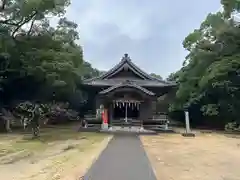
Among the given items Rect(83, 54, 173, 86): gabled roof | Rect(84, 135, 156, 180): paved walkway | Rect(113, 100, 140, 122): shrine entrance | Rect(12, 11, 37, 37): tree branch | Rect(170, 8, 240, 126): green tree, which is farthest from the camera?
Rect(83, 54, 173, 86): gabled roof

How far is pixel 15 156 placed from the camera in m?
12.6

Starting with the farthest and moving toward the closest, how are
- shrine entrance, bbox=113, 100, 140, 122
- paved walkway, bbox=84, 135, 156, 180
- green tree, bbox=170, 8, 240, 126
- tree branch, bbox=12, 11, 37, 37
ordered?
shrine entrance, bbox=113, 100, 140, 122 → green tree, bbox=170, 8, 240, 126 → tree branch, bbox=12, 11, 37, 37 → paved walkway, bbox=84, 135, 156, 180

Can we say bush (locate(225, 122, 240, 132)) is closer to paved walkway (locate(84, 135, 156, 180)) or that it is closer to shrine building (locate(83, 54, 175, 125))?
shrine building (locate(83, 54, 175, 125))

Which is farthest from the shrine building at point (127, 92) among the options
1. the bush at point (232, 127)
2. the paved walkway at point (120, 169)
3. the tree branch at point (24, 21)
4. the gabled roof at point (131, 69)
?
the paved walkway at point (120, 169)

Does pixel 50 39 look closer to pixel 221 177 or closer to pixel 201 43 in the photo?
pixel 201 43

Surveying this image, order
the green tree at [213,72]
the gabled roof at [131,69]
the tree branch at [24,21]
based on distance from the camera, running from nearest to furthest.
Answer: the tree branch at [24,21], the green tree at [213,72], the gabled roof at [131,69]

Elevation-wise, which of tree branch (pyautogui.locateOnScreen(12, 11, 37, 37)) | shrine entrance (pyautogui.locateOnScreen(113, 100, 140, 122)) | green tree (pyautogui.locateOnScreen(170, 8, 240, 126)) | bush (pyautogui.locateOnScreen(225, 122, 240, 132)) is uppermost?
tree branch (pyautogui.locateOnScreen(12, 11, 37, 37))

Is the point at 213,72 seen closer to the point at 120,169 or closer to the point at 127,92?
the point at 127,92

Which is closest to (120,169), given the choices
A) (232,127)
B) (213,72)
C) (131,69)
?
(213,72)

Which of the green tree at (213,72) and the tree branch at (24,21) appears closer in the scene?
the tree branch at (24,21)

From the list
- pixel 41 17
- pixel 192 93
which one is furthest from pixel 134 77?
pixel 41 17

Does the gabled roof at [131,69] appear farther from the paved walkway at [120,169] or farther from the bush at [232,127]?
the paved walkway at [120,169]

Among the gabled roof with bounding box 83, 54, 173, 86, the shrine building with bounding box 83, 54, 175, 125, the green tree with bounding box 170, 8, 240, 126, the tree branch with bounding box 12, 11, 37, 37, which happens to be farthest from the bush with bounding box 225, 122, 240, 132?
the tree branch with bounding box 12, 11, 37, 37

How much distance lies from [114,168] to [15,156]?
17.6 ft
